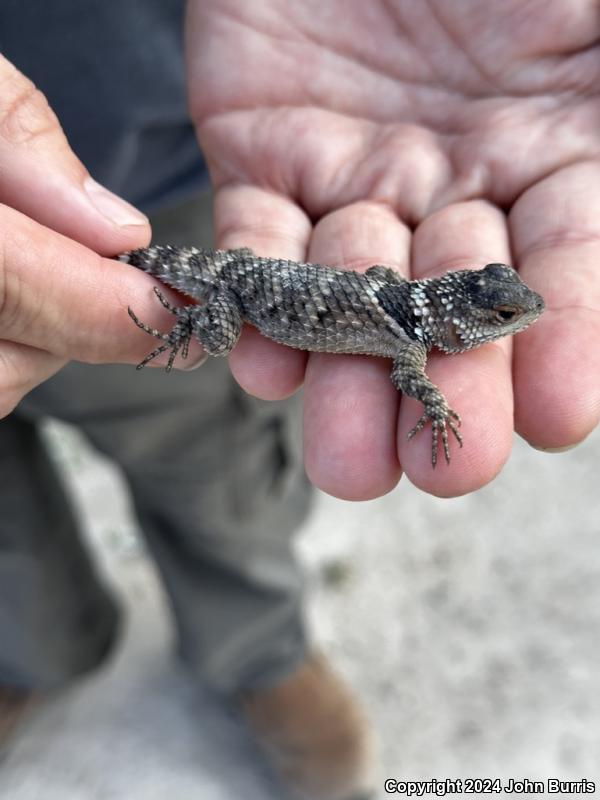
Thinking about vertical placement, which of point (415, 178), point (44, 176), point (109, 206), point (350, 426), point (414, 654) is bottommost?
point (414, 654)

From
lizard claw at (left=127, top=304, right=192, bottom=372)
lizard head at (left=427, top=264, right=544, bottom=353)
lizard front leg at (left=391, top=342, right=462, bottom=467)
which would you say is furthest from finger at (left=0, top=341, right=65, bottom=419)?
lizard head at (left=427, top=264, right=544, bottom=353)

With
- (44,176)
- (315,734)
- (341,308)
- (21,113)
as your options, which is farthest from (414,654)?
(21,113)

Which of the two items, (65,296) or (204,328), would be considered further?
(204,328)

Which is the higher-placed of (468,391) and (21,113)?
(21,113)

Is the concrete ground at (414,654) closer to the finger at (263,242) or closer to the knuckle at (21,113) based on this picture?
the finger at (263,242)

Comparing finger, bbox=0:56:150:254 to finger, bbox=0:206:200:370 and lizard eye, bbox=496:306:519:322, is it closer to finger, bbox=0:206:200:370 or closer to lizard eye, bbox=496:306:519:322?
finger, bbox=0:206:200:370

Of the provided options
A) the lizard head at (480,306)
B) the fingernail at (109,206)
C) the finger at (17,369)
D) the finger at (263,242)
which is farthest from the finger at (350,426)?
the finger at (17,369)

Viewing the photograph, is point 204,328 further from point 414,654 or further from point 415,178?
point 414,654
